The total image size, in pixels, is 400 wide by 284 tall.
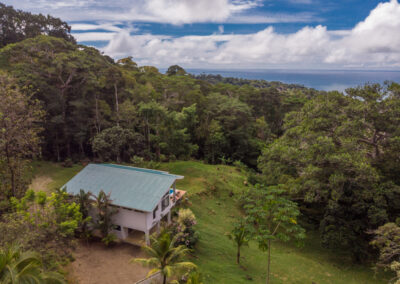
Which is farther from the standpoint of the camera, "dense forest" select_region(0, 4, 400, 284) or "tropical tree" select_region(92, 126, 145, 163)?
"tropical tree" select_region(92, 126, 145, 163)

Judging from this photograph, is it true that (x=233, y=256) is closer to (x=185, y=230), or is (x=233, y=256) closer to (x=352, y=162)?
(x=185, y=230)

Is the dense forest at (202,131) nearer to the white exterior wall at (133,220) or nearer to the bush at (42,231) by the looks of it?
the bush at (42,231)

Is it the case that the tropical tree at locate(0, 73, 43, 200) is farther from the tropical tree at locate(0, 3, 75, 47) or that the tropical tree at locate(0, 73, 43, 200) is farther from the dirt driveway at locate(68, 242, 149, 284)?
the tropical tree at locate(0, 3, 75, 47)

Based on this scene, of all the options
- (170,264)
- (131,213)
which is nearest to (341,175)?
(170,264)

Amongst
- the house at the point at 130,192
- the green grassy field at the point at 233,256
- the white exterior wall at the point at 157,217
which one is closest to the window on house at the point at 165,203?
the house at the point at 130,192

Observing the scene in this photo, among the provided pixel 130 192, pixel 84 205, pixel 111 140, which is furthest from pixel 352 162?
pixel 111 140

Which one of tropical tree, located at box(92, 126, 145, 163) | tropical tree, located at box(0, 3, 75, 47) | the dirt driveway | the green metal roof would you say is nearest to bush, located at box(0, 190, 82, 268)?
the dirt driveway

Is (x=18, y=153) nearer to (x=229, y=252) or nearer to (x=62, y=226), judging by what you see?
(x=62, y=226)
